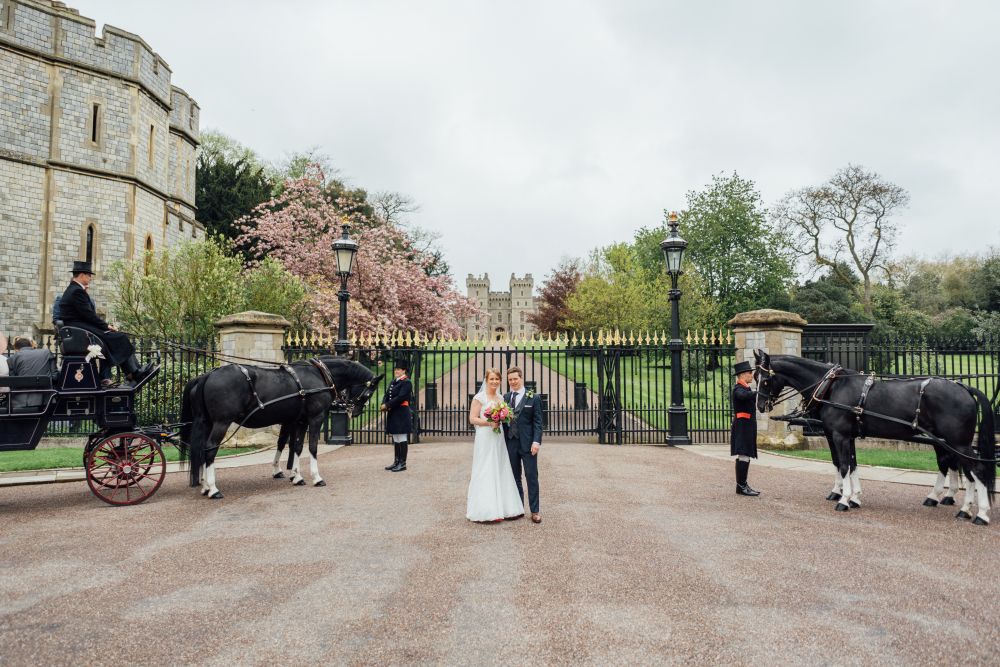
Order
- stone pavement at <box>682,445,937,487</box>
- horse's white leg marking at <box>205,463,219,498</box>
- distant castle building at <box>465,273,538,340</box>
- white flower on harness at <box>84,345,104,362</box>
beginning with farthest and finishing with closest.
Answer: distant castle building at <box>465,273,538,340</box> < stone pavement at <box>682,445,937,487</box> < horse's white leg marking at <box>205,463,219,498</box> < white flower on harness at <box>84,345,104,362</box>

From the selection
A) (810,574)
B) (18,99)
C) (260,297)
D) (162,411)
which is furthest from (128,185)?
(810,574)

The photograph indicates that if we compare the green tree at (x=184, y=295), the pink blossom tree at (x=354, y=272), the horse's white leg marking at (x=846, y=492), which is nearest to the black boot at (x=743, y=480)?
the horse's white leg marking at (x=846, y=492)

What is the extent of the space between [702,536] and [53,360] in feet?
26.5

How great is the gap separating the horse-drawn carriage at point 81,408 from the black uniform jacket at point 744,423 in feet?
25.3

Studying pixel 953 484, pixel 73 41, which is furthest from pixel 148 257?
pixel 953 484

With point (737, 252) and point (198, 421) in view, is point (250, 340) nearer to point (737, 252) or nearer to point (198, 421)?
point (198, 421)

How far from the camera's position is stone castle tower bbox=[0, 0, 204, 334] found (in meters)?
22.6

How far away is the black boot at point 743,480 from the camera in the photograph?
8258mm

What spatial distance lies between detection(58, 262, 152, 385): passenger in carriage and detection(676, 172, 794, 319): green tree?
41.2 meters

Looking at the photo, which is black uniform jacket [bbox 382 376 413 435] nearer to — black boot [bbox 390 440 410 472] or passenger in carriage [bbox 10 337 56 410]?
black boot [bbox 390 440 410 472]

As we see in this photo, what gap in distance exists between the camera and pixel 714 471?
33.9 feet

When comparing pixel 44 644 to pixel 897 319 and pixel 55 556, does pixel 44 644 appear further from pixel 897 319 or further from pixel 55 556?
pixel 897 319

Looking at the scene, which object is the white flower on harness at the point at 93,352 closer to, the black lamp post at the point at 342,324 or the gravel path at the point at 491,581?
the gravel path at the point at 491,581

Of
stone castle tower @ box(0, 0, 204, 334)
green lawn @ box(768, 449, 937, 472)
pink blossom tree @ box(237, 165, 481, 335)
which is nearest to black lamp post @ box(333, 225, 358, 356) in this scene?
green lawn @ box(768, 449, 937, 472)
